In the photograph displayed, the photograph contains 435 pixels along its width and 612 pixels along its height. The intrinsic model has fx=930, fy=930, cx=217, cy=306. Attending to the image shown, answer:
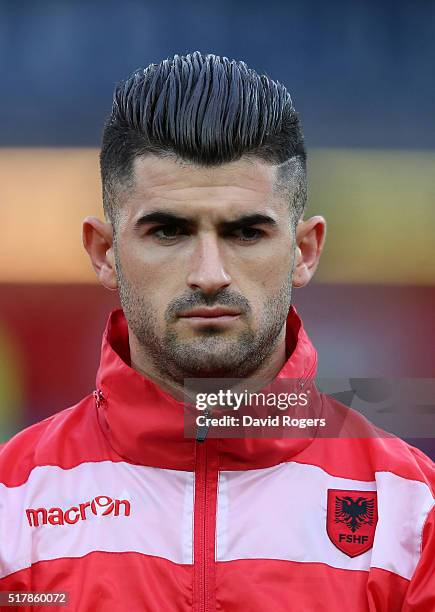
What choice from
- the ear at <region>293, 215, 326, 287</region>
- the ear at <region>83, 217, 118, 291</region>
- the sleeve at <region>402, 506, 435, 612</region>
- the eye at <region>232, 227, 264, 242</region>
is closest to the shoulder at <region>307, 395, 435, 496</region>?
the sleeve at <region>402, 506, 435, 612</region>

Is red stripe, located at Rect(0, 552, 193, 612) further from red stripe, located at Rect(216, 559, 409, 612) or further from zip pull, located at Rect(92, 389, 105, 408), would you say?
zip pull, located at Rect(92, 389, 105, 408)

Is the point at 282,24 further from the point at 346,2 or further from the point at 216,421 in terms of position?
the point at 216,421

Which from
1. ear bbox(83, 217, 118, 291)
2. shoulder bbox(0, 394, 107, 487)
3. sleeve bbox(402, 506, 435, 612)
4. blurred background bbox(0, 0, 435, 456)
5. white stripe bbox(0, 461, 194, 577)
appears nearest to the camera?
sleeve bbox(402, 506, 435, 612)

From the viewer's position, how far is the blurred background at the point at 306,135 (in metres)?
3.25

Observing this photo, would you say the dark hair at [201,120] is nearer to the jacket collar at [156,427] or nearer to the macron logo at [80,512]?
the jacket collar at [156,427]

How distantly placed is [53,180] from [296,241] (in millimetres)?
1834

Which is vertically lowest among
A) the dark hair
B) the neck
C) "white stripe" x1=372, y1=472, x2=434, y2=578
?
"white stripe" x1=372, y1=472, x2=434, y2=578

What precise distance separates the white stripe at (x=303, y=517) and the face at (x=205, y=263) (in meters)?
0.19

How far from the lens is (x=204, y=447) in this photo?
60.6 inches

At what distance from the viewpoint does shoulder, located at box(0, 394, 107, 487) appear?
159 cm

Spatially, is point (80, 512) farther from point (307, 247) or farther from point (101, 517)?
point (307, 247)

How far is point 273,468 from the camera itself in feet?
5.18

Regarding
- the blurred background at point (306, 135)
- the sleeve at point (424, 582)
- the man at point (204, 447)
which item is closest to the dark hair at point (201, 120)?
the man at point (204, 447)

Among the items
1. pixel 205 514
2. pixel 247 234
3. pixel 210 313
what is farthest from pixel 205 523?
pixel 247 234
